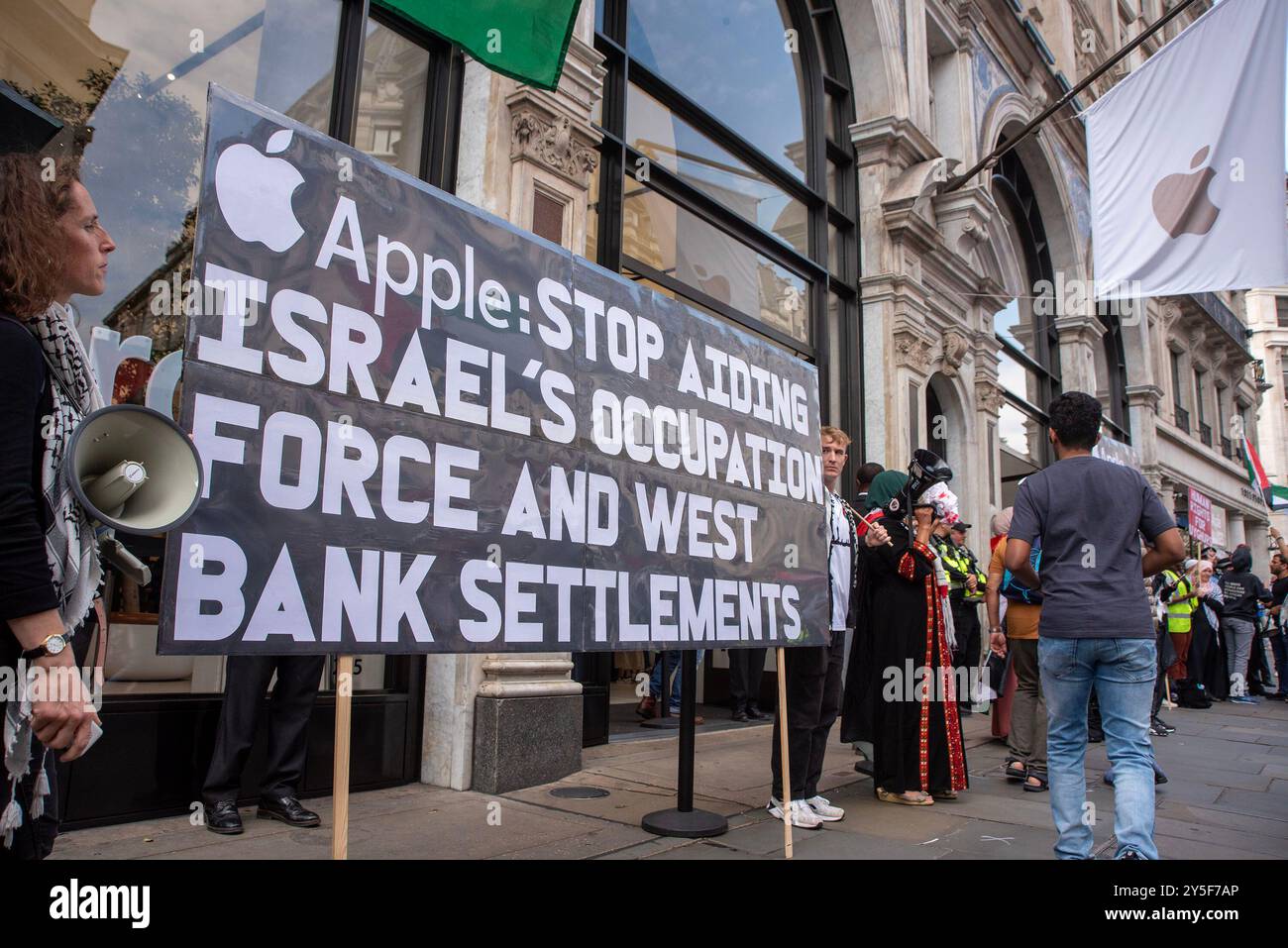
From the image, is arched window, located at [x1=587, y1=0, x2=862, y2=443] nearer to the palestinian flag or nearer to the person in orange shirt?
the person in orange shirt

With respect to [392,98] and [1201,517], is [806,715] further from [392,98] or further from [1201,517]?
[1201,517]

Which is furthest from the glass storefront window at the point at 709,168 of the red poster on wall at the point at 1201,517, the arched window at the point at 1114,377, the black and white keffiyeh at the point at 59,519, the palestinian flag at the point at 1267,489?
the palestinian flag at the point at 1267,489

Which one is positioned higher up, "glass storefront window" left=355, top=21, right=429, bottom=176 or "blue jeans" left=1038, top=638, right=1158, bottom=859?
"glass storefront window" left=355, top=21, right=429, bottom=176

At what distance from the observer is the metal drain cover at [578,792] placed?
470 cm

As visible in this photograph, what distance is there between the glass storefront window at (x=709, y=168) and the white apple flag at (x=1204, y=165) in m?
3.06

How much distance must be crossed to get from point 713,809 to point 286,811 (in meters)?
2.08

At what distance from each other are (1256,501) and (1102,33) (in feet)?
57.7

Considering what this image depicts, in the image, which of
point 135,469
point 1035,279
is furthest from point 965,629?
point 1035,279

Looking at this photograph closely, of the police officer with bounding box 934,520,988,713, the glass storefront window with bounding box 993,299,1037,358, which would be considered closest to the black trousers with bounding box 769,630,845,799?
the police officer with bounding box 934,520,988,713

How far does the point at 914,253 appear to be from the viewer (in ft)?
35.0

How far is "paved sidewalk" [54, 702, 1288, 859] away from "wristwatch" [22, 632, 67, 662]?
2.18 m

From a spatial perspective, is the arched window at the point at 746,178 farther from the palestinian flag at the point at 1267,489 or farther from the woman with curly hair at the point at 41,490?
the palestinian flag at the point at 1267,489

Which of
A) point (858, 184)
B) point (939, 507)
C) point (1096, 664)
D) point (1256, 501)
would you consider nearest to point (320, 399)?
point (1096, 664)

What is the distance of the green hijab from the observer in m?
5.03
